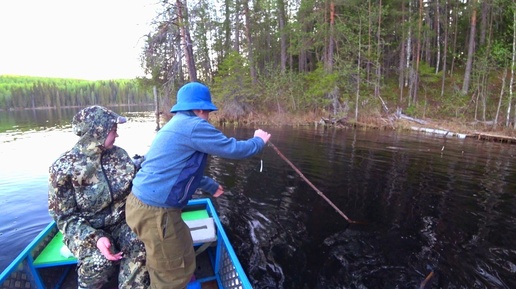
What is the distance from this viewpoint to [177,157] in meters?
2.41

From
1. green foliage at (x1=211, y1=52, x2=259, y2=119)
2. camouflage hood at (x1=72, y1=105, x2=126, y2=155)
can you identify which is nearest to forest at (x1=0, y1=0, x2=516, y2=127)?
green foliage at (x1=211, y1=52, x2=259, y2=119)

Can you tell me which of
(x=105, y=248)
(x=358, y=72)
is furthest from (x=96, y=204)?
(x=358, y=72)

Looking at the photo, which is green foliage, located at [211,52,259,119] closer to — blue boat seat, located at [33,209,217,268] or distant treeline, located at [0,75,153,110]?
blue boat seat, located at [33,209,217,268]

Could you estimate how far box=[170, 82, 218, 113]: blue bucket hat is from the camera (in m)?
2.51

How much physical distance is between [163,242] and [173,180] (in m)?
0.54

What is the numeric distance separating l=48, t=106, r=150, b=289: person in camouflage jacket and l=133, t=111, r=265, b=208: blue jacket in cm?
52

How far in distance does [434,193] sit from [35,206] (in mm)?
11104

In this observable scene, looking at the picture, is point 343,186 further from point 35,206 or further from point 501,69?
point 501,69

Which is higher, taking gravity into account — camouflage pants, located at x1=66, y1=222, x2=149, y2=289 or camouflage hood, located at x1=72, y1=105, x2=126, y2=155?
camouflage hood, located at x1=72, y1=105, x2=126, y2=155

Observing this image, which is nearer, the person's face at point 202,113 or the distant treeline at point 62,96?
the person's face at point 202,113

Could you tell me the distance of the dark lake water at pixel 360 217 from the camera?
4762mm

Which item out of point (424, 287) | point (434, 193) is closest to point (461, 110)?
point (434, 193)

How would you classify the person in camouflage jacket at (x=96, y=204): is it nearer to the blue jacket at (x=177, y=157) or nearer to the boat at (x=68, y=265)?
the blue jacket at (x=177, y=157)

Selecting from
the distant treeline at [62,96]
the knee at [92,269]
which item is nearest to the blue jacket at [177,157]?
the knee at [92,269]
